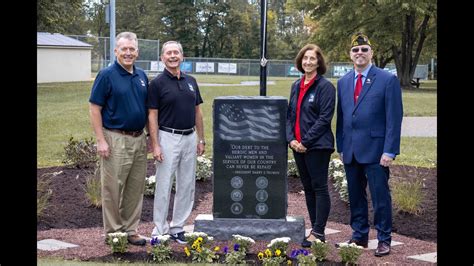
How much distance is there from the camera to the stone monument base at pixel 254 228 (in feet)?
22.1

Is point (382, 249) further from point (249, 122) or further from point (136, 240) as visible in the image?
point (136, 240)

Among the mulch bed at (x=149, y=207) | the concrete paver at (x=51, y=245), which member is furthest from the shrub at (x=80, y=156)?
the concrete paver at (x=51, y=245)

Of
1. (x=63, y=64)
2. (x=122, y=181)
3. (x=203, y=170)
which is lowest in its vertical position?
(x=203, y=170)

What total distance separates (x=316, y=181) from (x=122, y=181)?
6.18 feet

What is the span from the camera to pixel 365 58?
20.7 feet

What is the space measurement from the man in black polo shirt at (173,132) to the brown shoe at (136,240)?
22 centimetres

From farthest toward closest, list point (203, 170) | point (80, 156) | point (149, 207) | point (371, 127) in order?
point (80, 156) → point (203, 170) → point (149, 207) → point (371, 127)

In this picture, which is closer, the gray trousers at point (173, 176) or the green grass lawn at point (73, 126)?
the gray trousers at point (173, 176)

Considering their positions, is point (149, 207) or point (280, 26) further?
point (280, 26)

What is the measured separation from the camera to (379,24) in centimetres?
4153

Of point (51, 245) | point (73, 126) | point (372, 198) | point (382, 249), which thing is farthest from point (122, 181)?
point (73, 126)

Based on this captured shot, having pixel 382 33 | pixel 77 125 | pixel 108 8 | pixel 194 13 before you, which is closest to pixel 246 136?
pixel 108 8

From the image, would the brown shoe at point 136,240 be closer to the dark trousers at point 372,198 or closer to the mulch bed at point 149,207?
the mulch bed at point 149,207

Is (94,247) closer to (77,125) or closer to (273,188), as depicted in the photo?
(273,188)
